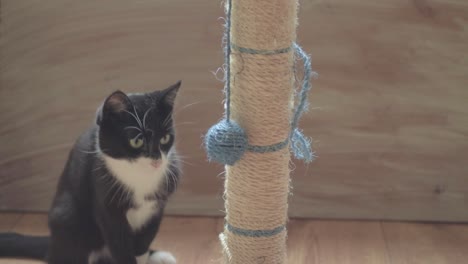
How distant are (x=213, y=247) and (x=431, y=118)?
63 cm

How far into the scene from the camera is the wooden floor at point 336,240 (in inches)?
62.8

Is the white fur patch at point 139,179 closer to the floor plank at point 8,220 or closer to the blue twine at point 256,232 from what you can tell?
the blue twine at point 256,232

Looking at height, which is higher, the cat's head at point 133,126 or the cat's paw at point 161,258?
the cat's head at point 133,126

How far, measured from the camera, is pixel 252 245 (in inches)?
51.3

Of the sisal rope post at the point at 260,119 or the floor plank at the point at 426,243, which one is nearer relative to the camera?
the sisal rope post at the point at 260,119

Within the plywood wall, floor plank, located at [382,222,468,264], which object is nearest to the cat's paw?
the plywood wall

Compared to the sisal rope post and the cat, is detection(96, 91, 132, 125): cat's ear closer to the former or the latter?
the cat

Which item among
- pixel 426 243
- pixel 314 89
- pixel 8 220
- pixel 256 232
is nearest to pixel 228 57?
pixel 256 232

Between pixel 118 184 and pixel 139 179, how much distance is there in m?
0.04

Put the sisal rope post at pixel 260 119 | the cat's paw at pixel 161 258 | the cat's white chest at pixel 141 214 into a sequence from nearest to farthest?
the sisal rope post at pixel 260 119, the cat's white chest at pixel 141 214, the cat's paw at pixel 161 258

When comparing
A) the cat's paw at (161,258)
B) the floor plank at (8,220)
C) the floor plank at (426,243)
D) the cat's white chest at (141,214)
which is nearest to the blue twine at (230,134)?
the cat's white chest at (141,214)

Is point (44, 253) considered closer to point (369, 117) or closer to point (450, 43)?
point (369, 117)

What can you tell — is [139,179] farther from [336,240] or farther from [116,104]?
[336,240]

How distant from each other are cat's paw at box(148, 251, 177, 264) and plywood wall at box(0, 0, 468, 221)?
10.6 inches
